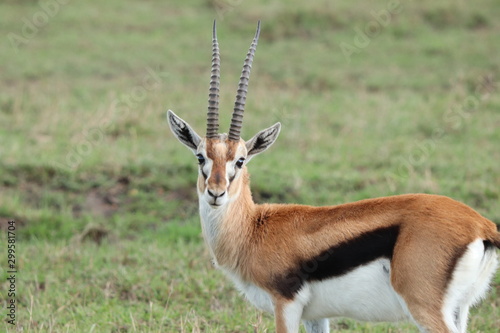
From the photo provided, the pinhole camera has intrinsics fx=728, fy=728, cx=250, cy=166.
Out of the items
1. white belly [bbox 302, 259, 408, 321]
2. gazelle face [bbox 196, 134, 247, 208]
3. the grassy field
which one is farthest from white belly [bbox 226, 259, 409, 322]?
the grassy field

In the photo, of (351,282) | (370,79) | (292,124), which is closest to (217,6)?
(370,79)

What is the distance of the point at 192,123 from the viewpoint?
36.8ft

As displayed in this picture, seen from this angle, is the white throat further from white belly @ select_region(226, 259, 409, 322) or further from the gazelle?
white belly @ select_region(226, 259, 409, 322)

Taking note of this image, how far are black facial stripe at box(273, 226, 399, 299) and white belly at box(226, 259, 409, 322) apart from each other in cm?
4

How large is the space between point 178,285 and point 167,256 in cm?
74

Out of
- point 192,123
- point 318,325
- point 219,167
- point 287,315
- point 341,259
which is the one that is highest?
point 219,167

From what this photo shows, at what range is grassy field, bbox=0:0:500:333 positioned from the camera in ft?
21.0

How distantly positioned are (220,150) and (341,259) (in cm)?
104

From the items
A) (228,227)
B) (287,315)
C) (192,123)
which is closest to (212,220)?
(228,227)

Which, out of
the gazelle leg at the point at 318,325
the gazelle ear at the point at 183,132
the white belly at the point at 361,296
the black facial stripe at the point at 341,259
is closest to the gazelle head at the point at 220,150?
the gazelle ear at the point at 183,132

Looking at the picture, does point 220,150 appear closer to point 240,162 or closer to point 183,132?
point 240,162

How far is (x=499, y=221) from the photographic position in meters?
7.62

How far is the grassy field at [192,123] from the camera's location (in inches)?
253

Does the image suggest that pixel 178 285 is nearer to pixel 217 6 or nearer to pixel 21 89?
pixel 21 89
